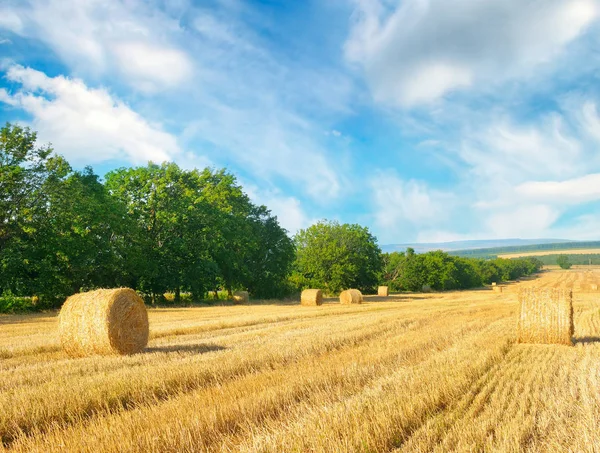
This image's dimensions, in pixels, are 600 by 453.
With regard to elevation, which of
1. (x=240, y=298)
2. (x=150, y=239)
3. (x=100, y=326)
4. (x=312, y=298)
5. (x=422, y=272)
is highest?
(x=150, y=239)

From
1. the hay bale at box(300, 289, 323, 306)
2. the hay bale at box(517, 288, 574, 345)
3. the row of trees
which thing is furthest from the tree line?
the hay bale at box(517, 288, 574, 345)

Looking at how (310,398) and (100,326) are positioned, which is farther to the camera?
(100,326)

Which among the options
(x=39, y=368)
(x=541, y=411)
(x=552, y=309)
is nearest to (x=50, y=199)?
(x=39, y=368)

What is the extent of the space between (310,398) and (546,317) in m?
7.17

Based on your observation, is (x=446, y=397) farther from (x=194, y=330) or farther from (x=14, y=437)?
(x=194, y=330)

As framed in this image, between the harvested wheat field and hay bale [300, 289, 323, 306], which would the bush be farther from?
the harvested wheat field

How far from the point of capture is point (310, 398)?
5520 millimetres

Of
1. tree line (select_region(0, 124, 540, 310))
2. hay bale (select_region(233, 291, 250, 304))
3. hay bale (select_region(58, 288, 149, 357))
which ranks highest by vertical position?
tree line (select_region(0, 124, 540, 310))

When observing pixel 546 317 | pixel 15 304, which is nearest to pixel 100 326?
pixel 546 317

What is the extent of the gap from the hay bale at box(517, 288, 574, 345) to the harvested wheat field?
35cm

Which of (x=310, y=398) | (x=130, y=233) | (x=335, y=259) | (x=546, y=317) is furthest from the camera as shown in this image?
(x=335, y=259)

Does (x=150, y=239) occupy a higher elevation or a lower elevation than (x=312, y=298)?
higher

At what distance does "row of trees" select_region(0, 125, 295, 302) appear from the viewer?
2334 cm

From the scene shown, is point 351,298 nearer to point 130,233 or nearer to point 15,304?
point 130,233
